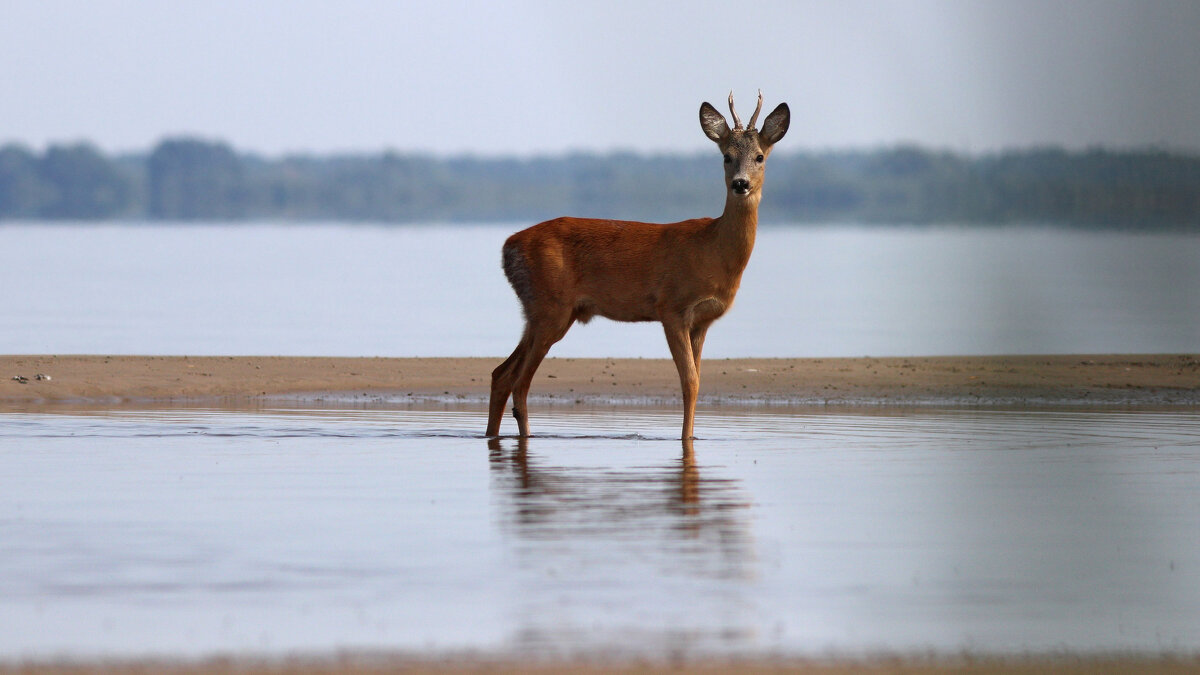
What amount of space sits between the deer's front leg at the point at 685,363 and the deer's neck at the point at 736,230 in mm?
613

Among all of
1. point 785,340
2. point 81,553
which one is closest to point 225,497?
point 81,553

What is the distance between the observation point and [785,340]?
2308 cm

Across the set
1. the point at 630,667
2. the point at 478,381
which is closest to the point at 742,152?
the point at 630,667

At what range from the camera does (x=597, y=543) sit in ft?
20.1

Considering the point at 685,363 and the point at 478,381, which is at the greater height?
the point at 685,363

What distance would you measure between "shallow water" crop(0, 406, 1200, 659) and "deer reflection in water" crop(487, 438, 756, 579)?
0.09 feet

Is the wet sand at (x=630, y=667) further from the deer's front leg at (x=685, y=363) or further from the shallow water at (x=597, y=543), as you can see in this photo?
the deer's front leg at (x=685, y=363)

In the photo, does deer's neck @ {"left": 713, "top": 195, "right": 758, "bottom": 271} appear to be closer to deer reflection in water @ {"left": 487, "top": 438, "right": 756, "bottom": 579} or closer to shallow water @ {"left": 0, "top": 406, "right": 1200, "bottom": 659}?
shallow water @ {"left": 0, "top": 406, "right": 1200, "bottom": 659}

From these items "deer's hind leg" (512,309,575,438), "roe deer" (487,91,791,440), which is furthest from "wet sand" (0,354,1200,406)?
"roe deer" (487,91,791,440)

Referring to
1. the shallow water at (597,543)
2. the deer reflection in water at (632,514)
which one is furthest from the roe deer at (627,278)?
the deer reflection in water at (632,514)

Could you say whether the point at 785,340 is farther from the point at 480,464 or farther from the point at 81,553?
the point at 81,553

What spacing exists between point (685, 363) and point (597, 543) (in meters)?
4.75

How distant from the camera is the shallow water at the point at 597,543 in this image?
335 cm

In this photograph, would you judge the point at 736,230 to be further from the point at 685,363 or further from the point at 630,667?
the point at 630,667
